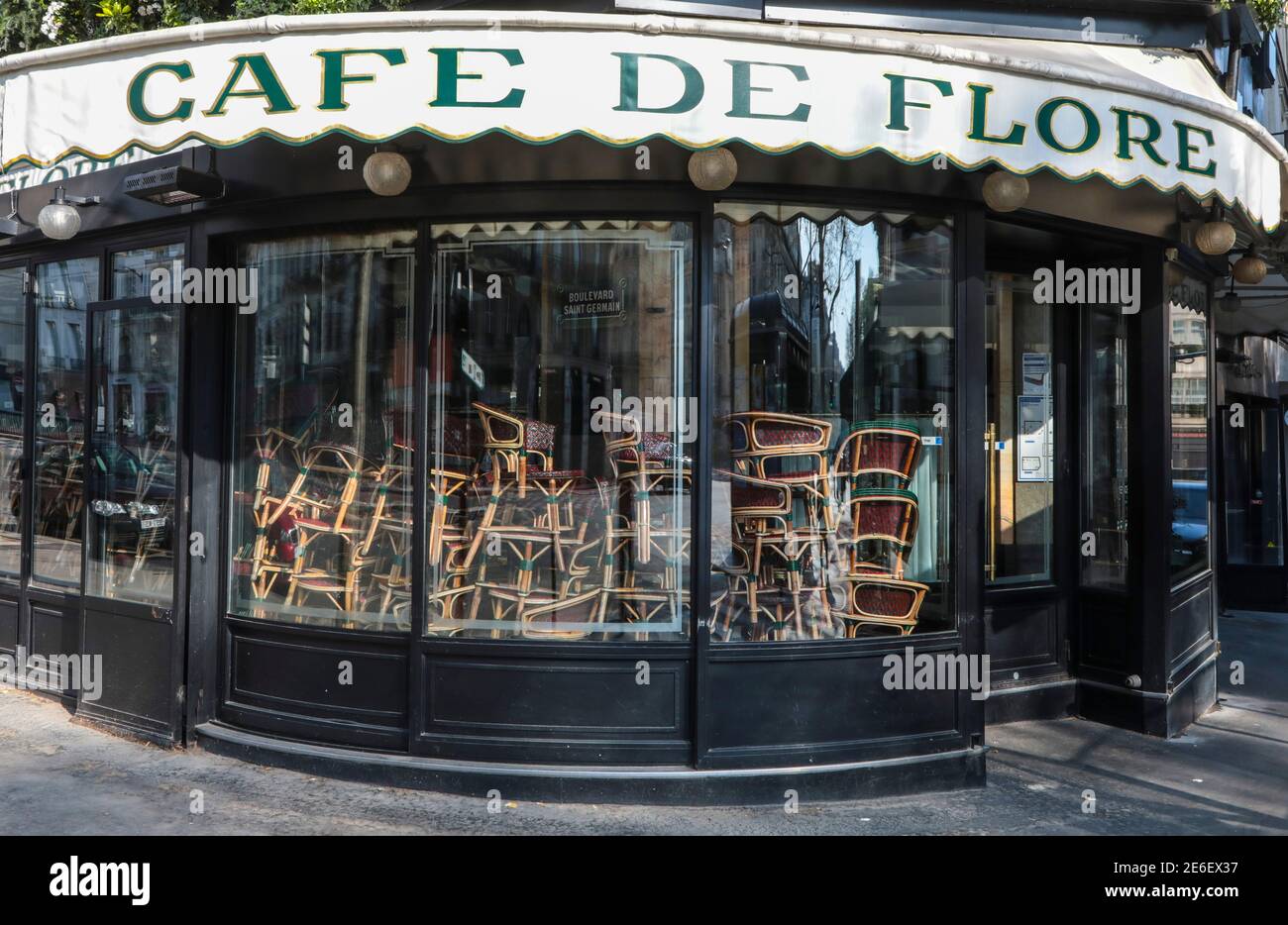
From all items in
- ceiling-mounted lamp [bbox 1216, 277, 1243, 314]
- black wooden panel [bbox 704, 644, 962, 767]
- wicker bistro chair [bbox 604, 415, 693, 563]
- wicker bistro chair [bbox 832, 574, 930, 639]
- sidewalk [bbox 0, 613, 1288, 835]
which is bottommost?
sidewalk [bbox 0, 613, 1288, 835]

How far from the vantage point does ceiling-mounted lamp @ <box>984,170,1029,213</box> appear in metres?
5.41

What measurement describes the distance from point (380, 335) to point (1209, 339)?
604cm

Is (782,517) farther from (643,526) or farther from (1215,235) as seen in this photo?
(1215,235)

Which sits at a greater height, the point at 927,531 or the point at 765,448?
the point at 765,448

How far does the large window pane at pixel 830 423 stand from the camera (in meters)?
5.44

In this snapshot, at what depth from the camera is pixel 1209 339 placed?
7.74m

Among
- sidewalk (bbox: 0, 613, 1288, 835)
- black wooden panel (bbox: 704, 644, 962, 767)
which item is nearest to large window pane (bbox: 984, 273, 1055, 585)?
sidewalk (bbox: 0, 613, 1288, 835)

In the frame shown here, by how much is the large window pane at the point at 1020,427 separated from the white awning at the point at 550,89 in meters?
2.39

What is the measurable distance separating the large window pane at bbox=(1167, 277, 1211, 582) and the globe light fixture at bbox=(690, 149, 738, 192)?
3.57 metres

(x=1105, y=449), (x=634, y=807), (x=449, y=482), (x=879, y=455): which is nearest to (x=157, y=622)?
(x=449, y=482)

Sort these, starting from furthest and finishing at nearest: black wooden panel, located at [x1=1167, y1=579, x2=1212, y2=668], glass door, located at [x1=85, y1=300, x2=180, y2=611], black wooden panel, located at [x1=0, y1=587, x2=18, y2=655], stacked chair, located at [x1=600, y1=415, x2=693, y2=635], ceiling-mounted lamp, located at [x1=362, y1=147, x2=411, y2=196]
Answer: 1. black wooden panel, located at [x1=0, y1=587, x2=18, y2=655]
2. black wooden panel, located at [x1=1167, y1=579, x2=1212, y2=668]
3. glass door, located at [x1=85, y1=300, x2=180, y2=611]
4. stacked chair, located at [x1=600, y1=415, x2=693, y2=635]
5. ceiling-mounted lamp, located at [x1=362, y1=147, x2=411, y2=196]

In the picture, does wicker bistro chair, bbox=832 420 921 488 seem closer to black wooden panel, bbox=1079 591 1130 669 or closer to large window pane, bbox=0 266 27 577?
black wooden panel, bbox=1079 591 1130 669
